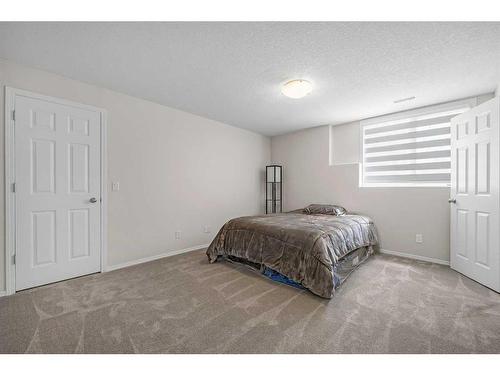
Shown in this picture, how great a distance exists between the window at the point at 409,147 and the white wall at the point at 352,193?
20 centimetres

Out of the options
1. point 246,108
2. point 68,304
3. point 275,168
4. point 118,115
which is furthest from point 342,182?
point 68,304

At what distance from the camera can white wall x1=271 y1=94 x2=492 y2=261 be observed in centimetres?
312

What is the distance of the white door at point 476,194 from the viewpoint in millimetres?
2215

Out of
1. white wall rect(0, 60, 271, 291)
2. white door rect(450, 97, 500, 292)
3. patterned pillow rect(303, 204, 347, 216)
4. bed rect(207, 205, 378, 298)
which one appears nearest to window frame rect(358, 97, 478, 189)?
white door rect(450, 97, 500, 292)

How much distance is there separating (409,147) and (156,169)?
4.04 meters

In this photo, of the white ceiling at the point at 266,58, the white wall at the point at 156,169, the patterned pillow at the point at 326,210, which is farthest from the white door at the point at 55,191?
the patterned pillow at the point at 326,210

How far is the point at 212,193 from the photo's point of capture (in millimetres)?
4027

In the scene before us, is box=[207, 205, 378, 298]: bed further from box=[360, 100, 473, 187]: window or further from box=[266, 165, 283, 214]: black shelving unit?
box=[266, 165, 283, 214]: black shelving unit

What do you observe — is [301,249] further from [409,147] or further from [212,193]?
[409,147]

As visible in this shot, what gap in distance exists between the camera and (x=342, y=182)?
4047 millimetres

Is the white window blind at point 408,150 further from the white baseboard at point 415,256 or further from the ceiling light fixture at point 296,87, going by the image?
the ceiling light fixture at point 296,87

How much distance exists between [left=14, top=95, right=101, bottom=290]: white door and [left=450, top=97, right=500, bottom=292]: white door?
4504 mm

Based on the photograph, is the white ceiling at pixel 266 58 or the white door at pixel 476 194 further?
the white door at pixel 476 194
